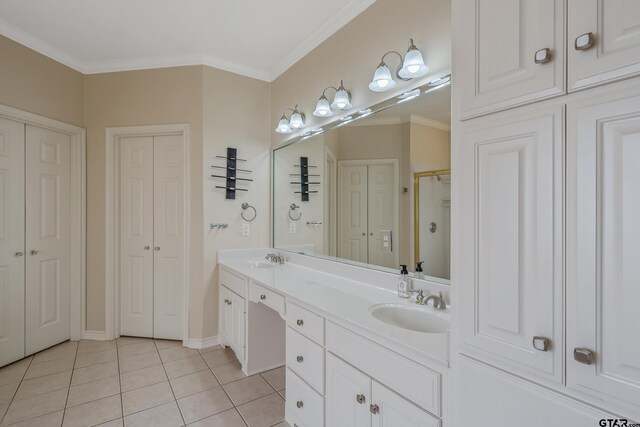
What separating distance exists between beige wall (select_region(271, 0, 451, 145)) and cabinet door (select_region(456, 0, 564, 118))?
0.64 m

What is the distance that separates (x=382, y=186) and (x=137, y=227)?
249cm

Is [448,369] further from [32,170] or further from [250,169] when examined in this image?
[32,170]

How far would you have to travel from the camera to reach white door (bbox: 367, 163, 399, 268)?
1.88 metres

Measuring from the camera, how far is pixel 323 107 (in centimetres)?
237

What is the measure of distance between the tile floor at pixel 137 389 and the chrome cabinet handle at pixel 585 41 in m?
2.15

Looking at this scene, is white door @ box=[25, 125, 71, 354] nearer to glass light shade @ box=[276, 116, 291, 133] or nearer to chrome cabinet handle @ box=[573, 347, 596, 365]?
glass light shade @ box=[276, 116, 291, 133]

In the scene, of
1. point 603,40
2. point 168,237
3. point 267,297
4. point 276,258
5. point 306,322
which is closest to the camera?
point 603,40

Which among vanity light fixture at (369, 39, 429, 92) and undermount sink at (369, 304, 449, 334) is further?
vanity light fixture at (369, 39, 429, 92)

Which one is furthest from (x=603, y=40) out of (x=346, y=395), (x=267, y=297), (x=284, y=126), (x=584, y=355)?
(x=284, y=126)

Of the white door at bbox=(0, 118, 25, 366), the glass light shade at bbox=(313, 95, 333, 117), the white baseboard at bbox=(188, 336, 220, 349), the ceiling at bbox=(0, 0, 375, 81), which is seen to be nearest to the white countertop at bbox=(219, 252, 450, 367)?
the white baseboard at bbox=(188, 336, 220, 349)

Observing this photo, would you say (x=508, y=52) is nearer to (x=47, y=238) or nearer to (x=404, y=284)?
(x=404, y=284)

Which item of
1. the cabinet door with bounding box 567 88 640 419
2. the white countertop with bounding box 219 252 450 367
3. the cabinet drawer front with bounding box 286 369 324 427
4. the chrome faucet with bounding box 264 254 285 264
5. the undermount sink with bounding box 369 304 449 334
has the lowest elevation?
the cabinet drawer front with bounding box 286 369 324 427

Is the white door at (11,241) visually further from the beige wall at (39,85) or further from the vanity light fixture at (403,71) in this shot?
the vanity light fixture at (403,71)

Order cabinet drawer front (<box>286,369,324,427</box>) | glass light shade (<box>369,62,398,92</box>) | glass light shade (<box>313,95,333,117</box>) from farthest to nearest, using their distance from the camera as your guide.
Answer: glass light shade (<box>313,95,333,117</box>)
glass light shade (<box>369,62,398,92</box>)
cabinet drawer front (<box>286,369,324,427</box>)
